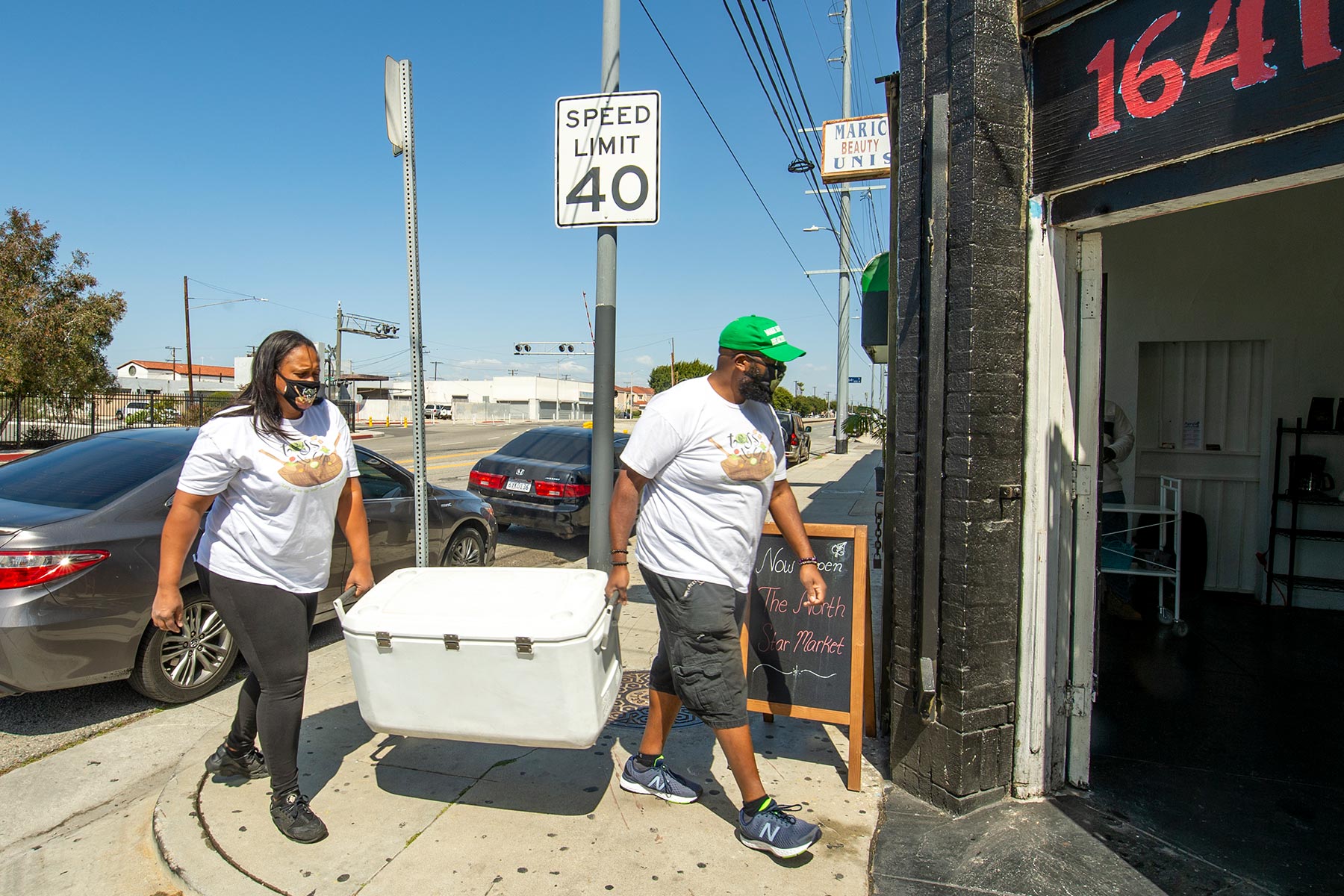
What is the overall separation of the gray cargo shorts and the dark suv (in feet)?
57.9

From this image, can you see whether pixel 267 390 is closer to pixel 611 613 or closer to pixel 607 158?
pixel 611 613

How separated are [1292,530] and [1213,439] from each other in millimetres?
958

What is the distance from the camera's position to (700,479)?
294 centimetres

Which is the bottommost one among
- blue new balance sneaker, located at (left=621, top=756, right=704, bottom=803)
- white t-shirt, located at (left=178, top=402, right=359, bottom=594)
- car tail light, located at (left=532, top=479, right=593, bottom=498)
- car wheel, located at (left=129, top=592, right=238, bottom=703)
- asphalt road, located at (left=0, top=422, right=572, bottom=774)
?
asphalt road, located at (left=0, top=422, right=572, bottom=774)

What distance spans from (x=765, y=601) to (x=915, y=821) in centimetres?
111

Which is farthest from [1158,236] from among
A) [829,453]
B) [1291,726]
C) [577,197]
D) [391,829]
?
[829,453]

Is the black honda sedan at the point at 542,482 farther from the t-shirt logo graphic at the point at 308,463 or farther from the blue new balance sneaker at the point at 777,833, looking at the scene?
the blue new balance sneaker at the point at 777,833

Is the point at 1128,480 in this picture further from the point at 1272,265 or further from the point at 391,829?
the point at 391,829

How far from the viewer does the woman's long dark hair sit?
2945 mm

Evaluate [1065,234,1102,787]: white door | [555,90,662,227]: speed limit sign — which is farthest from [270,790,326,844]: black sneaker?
[555,90,662,227]: speed limit sign

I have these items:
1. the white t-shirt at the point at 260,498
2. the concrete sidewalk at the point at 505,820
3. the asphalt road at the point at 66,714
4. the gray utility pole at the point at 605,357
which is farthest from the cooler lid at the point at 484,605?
the asphalt road at the point at 66,714

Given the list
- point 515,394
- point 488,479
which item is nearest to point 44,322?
point 488,479

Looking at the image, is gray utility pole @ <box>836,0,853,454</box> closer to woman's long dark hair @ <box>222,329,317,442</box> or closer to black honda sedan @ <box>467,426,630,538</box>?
black honda sedan @ <box>467,426,630,538</box>

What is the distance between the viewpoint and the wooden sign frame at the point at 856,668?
3441mm
